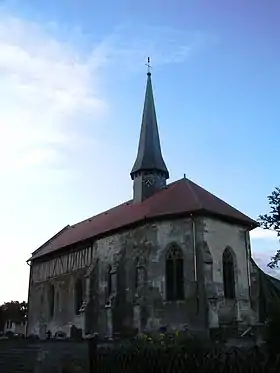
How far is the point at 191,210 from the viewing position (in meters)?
27.2

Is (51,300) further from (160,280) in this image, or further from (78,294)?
(160,280)

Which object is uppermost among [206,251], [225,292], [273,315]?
[206,251]

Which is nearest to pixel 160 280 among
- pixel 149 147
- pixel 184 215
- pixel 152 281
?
pixel 152 281

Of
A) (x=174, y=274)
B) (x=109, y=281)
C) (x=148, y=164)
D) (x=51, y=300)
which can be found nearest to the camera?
(x=174, y=274)

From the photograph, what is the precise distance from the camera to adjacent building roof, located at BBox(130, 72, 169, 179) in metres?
33.6

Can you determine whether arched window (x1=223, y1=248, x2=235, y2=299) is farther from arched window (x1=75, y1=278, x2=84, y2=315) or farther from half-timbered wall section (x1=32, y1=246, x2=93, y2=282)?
arched window (x1=75, y1=278, x2=84, y2=315)

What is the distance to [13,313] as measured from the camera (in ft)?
206

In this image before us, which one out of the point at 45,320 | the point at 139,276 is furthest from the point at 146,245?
the point at 45,320

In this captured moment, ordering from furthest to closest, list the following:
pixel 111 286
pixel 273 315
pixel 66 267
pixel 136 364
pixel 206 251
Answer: pixel 66 267
pixel 111 286
pixel 206 251
pixel 273 315
pixel 136 364

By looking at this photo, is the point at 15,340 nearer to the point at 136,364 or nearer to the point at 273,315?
the point at 136,364

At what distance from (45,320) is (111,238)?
10807 mm

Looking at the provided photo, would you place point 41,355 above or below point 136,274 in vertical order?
below

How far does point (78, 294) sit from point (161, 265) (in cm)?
907

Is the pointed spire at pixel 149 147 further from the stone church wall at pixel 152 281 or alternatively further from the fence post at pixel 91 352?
the fence post at pixel 91 352
